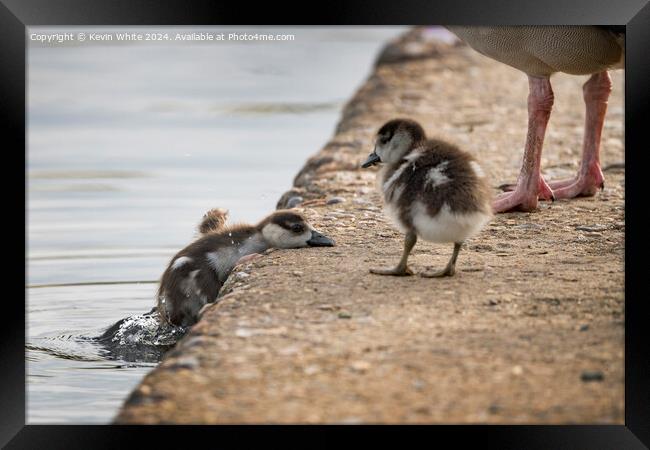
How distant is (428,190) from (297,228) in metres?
1.28

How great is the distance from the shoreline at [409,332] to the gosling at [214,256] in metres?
0.13

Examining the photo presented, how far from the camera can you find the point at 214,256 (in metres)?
6.96

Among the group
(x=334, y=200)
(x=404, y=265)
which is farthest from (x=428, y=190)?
(x=334, y=200)

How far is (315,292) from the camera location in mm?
5734

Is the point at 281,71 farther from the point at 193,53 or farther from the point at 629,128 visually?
the point at 629,128

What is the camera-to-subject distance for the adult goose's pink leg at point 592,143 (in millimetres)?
7984

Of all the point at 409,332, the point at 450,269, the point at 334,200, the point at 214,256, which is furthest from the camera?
the point at 334,200

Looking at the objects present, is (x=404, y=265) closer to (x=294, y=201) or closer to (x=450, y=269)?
(x=450, y=269)

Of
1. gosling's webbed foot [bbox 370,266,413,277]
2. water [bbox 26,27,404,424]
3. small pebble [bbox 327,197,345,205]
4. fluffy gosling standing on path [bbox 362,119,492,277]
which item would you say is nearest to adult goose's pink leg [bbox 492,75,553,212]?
small pebble [bbox 327,197,345,205]

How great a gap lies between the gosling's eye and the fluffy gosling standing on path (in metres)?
0.83

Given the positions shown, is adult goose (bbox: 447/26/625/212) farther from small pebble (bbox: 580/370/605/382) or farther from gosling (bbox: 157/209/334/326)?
small pebble (bbox: 580/370/605/382)

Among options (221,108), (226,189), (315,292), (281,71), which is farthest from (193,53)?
(315,292)

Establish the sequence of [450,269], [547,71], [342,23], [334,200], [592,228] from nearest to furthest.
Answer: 1. [342,23]
2. [450,269]
3. [592,228]
4. [547,71]
5. [334,200]

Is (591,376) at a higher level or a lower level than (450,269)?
lower
